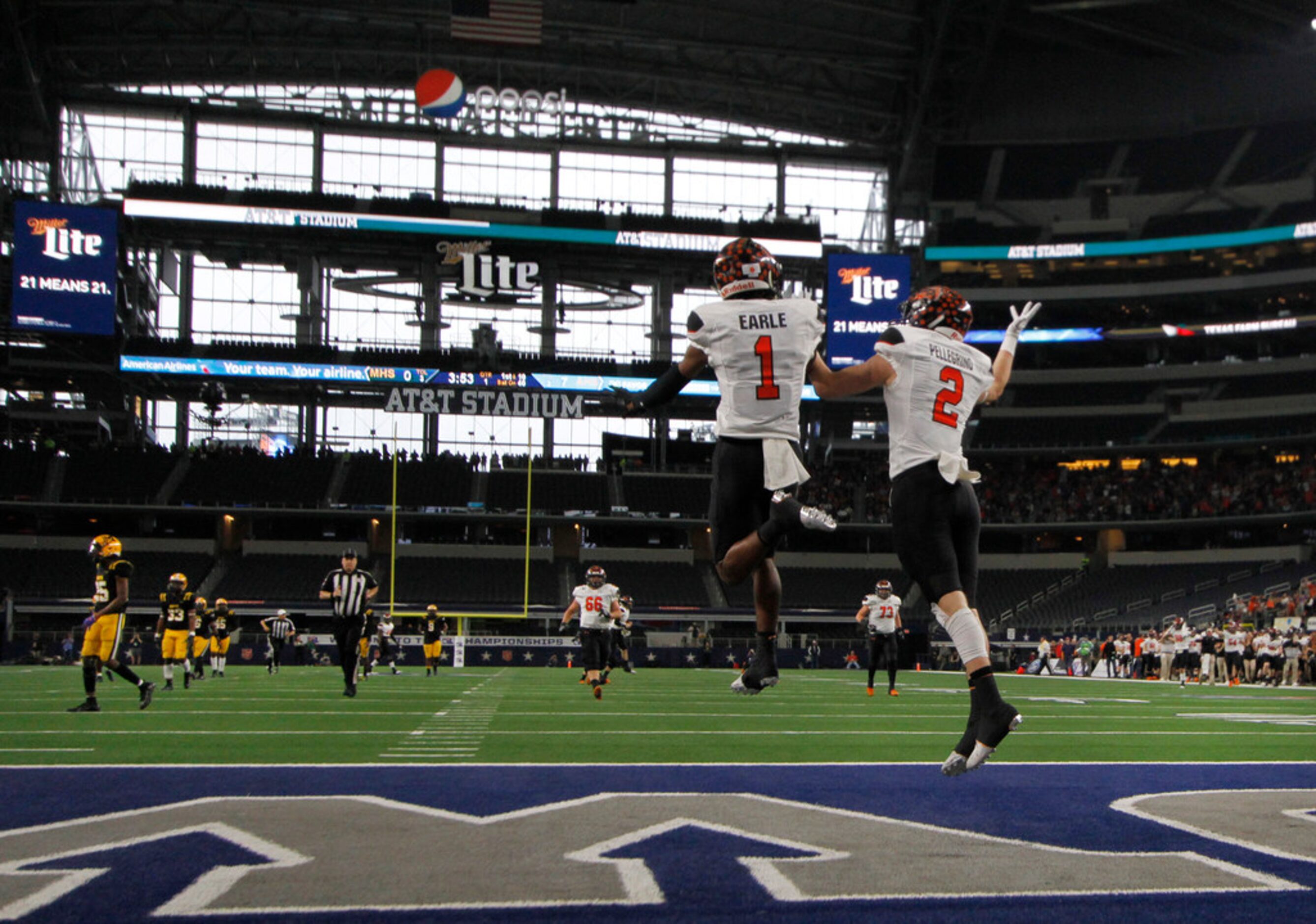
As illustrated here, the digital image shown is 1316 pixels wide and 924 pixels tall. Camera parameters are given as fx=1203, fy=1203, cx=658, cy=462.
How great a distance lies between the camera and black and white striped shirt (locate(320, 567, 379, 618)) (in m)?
18.3

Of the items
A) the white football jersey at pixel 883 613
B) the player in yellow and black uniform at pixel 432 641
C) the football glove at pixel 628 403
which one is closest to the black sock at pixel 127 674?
the football glove at pixel 628 403

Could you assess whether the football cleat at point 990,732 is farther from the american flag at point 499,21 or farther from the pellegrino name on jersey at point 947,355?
the american flag at point 499,21

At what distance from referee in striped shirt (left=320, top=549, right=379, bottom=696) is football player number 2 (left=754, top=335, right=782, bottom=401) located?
12.5 metres

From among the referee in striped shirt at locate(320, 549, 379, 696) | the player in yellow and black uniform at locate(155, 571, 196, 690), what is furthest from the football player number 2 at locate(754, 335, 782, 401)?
the player in yellow and black uniform at locate(155, 571, 196, 690)

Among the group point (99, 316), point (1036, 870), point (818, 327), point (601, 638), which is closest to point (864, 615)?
point (601, 638)

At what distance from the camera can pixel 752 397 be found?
6.71 metres

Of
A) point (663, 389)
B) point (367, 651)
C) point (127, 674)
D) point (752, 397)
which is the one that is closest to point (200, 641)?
point (367, 651)

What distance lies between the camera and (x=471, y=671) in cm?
3556

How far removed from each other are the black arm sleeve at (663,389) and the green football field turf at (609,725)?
3168mm

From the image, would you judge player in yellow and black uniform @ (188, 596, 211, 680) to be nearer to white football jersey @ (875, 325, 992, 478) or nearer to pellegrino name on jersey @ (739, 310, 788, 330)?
pellegrino name on jersey @ (739, 310, 788, 330)

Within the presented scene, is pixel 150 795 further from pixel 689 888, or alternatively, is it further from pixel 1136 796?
pixel 1136 796

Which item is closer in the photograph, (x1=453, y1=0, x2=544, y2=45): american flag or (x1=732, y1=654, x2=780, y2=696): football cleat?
(x1=732, y1=654, x2=780, y2=696): football cleat

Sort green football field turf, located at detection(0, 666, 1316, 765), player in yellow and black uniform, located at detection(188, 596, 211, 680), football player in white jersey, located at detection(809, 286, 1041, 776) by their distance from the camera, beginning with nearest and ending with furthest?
football player in white jersey, located at detection(809, 286, 1041, 776)
green football field turf, located at detection(0, 666, 1316, 765)
player in yellow and black uniform, located at detection(188, 596, 211, 680)

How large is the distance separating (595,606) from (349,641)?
4.07 meters
